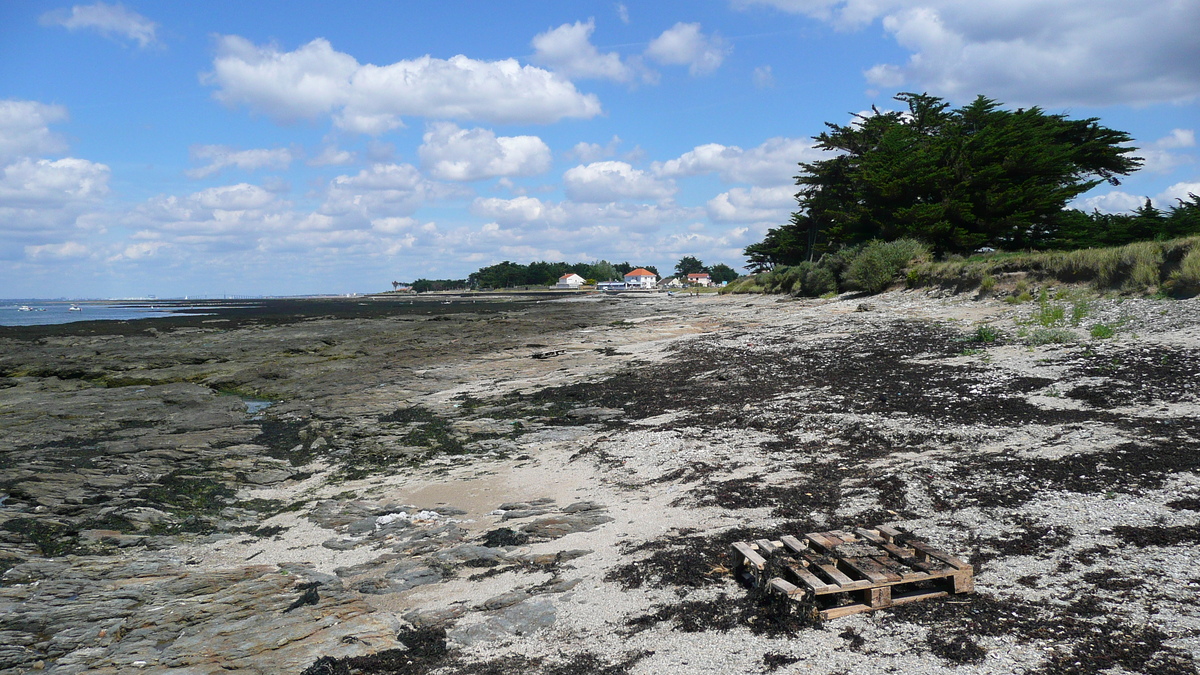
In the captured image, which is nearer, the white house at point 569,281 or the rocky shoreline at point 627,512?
the rocky shoreline at point 627,512

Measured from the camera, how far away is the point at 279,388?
1823cm

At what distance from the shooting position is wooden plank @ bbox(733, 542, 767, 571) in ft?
16.7

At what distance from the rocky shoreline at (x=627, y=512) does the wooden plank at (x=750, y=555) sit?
0.22m

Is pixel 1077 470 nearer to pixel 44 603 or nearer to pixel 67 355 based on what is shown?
pixel 44 603

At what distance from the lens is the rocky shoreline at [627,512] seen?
4.52 metres

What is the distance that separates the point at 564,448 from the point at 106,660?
20.7ft

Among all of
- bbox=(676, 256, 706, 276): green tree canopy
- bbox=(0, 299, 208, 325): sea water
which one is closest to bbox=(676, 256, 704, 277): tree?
bbox=(676, 256, 706, 276): green tree canopy

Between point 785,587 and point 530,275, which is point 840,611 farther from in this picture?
point 530,275

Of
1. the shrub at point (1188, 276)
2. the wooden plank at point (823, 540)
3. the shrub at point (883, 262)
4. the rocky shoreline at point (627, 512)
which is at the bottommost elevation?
the rocky shoreline at point (627, 512)

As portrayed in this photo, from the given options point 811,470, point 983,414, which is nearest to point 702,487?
point 811,470

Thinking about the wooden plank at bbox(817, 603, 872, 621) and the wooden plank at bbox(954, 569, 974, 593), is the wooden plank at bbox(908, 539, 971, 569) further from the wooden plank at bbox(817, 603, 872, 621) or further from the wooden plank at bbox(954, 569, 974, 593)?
the wooden plank at bbox(817, 603, 872, 621)

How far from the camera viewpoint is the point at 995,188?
31.6 m

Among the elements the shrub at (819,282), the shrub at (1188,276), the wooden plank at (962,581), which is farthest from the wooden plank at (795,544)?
the shrub at (819,282)

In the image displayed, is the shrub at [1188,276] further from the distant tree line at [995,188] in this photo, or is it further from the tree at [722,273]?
the tree at [722,273]
